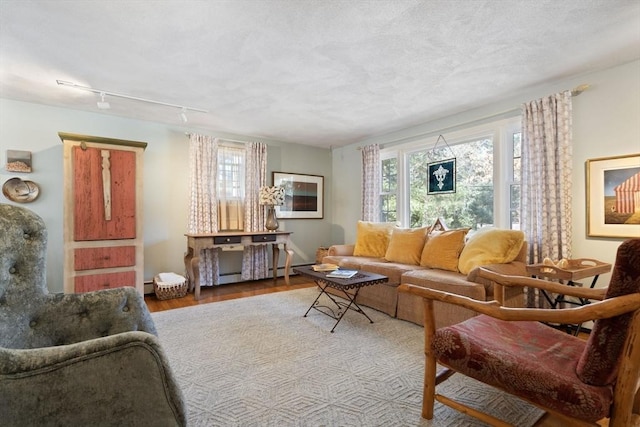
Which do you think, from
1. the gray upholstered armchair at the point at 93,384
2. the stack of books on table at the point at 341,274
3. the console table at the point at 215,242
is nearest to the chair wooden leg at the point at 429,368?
the gray upholstered armchair at the point at 93,384

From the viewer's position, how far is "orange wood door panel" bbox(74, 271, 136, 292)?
124 inches

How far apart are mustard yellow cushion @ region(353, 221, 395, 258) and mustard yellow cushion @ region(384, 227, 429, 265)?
0.23m

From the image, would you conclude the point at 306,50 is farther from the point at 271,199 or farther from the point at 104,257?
the point at 104,257

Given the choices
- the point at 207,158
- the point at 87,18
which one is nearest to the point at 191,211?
the point at 207,158

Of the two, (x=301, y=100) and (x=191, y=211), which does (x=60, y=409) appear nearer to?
(x=301, y=100)

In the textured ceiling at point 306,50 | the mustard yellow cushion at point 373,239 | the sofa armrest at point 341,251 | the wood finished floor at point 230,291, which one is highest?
the textured ceiling at point 306,50

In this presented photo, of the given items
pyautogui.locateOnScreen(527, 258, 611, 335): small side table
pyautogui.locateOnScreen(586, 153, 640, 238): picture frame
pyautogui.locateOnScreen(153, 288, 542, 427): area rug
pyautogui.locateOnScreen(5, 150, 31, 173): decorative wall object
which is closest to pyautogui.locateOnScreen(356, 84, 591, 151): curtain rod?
pyautogui.locateOnScreen(586, 153, 640, 238): picture frame

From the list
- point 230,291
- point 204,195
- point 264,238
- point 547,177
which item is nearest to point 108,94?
point 204,195

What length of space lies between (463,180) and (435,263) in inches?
50.4

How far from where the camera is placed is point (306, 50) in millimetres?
2318

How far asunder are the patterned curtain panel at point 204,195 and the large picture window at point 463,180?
2.65 m

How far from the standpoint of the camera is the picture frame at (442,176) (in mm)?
3885

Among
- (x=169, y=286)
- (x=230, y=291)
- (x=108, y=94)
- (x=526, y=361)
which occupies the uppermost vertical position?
(x=108, y=94)

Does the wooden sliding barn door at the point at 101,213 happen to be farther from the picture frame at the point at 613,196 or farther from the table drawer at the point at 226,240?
the picture frame at the point at 613,196
